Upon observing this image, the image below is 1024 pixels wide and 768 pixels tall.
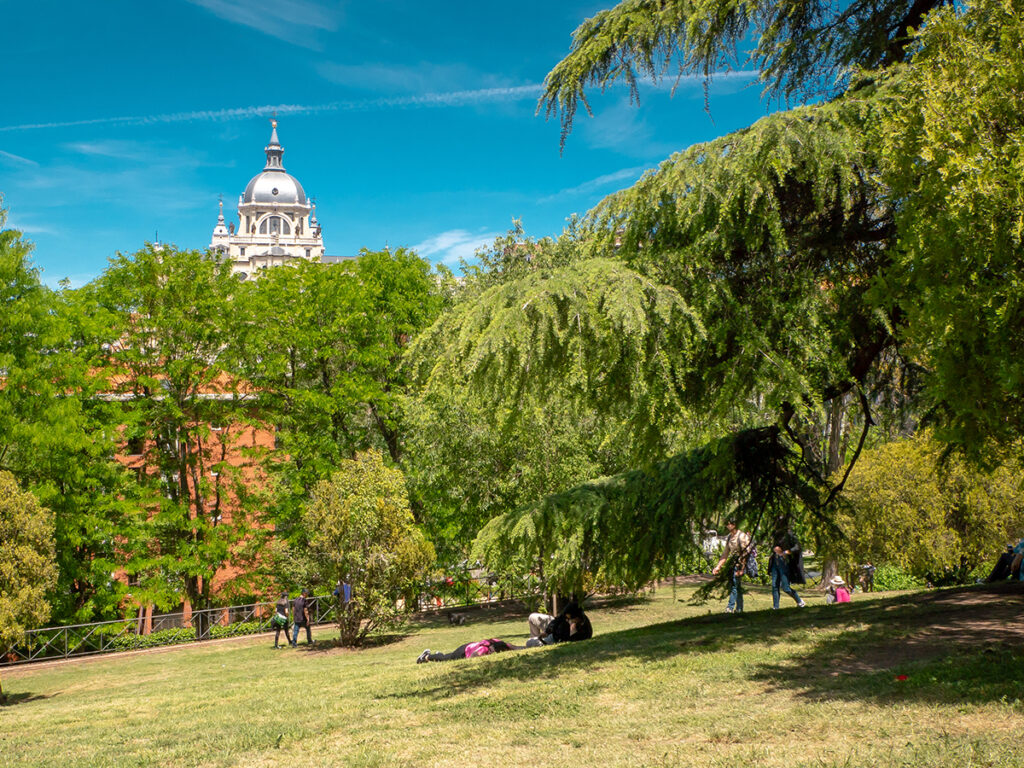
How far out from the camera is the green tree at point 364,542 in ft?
60.8

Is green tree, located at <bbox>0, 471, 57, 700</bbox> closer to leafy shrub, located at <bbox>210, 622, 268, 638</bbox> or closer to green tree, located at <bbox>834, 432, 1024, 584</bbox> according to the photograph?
leafy shrub, located at <bbox>210, 622, 268, 638</bbox>

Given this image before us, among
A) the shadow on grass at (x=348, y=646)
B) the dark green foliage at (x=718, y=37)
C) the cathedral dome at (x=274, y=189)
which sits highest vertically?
the cathedral dome at (x=274, y=189)

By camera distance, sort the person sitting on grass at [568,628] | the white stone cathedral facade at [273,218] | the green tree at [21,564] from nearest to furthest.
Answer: the person sitting on grass at [568,628]
the green tree at [21,564]
the white stone cathedral facade at [273,218]

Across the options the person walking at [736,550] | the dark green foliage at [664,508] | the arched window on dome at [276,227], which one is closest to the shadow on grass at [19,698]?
the dark green foliage at [664,508]

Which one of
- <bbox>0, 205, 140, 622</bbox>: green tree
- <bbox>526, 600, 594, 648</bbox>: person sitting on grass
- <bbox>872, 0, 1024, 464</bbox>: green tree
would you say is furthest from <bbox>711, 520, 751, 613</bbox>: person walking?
<bbox>0, 205, 140, 622</bbox>: green tree

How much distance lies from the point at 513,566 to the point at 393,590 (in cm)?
277

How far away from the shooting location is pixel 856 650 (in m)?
7.77

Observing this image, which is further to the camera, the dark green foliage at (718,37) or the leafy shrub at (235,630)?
the leafy shrub at (235,630)

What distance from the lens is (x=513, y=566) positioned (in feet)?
62.4

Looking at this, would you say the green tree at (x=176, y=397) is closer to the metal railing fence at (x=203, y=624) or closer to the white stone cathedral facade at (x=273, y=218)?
the metal railing fence at (x=203, y=624)

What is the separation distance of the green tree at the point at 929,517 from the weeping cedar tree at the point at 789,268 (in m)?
13.1

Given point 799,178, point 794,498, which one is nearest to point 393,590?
point 794,498

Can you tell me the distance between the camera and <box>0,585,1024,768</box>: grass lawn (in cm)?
531

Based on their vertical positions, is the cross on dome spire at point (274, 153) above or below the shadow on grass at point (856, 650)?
above
